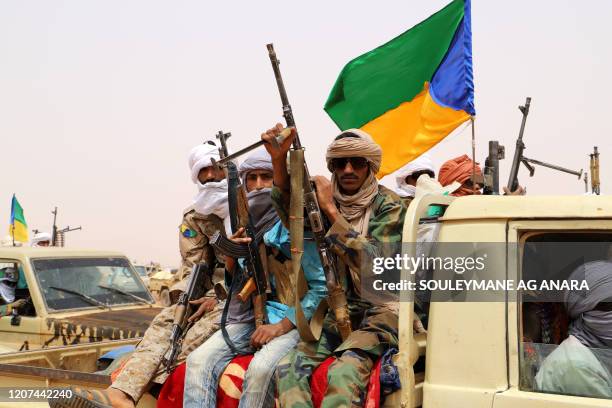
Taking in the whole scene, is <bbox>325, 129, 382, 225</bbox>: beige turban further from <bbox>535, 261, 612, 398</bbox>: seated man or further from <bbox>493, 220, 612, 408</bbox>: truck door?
<bbox>535, 261, 612, 398</bbox>: seated man

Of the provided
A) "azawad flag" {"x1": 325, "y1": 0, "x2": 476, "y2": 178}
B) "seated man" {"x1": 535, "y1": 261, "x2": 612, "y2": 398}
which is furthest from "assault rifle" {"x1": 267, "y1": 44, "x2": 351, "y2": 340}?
"azawad flag" {"x1": 325, "y1": 0, "x2": 476, "y2": 178}

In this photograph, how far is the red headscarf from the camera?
507 centimetres

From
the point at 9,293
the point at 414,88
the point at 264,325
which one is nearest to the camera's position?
the point at 264,325

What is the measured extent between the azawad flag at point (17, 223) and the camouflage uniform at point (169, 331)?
42.0 ft

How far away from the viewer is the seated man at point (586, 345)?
2.68m

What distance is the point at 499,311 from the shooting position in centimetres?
281

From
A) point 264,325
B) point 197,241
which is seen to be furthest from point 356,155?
point 197,241

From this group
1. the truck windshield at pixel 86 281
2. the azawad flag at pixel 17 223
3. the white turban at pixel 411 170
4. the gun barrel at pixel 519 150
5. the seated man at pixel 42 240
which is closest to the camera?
the gun barrel at pixel 519 150

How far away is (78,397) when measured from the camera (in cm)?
356

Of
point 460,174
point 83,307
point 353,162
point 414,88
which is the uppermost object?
point 414,88

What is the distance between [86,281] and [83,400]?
4656 mm

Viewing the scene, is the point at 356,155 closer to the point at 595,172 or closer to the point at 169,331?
the point at 169,331

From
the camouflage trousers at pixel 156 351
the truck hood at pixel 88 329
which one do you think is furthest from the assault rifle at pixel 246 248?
the truck hood at pixel 88 329

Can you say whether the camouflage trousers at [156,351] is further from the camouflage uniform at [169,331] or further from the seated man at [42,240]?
the seated man at [42,240]
